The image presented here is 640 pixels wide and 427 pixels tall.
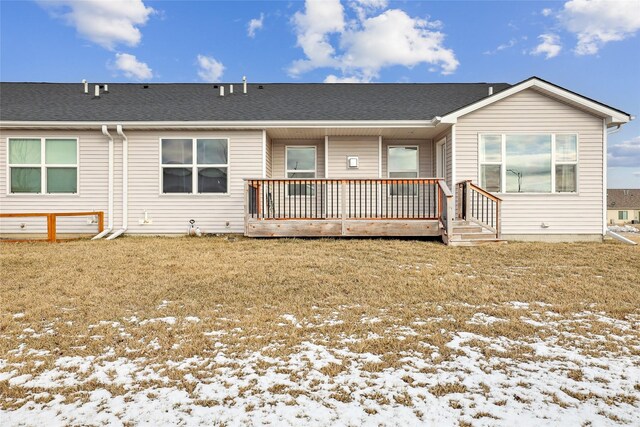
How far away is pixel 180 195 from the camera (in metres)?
9.52

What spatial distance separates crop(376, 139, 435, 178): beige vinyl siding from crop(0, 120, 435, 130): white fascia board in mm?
1489

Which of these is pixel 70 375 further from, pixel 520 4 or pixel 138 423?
pixel 520 4

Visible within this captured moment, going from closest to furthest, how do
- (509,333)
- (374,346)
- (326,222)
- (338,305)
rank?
(374,346), (509,333), (338,305), (326,222)

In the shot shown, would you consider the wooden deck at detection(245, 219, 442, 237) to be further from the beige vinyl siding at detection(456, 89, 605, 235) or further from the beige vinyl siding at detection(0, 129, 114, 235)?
the beige vinyl siding at detection(0, 129, 114, 235)

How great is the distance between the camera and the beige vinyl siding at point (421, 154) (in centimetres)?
1081

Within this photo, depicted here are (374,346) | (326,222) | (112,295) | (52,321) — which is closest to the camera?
(374,346)

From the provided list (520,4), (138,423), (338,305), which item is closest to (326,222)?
(338,305)

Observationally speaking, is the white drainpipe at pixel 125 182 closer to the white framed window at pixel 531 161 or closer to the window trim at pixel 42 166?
the window trim at pixel 42 166

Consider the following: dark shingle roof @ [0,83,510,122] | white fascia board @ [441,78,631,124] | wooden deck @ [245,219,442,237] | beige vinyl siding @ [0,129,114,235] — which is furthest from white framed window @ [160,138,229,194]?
white fascia board @ [441,78,631,124]

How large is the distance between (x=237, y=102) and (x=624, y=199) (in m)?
69.8

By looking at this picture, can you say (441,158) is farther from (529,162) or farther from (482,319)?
(482,319)

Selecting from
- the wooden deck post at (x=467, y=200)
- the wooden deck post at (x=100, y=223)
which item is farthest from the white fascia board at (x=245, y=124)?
the wooden deck post at (x=100, y=223)

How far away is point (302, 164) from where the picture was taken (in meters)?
10.9

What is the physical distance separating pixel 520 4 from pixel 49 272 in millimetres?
15708
